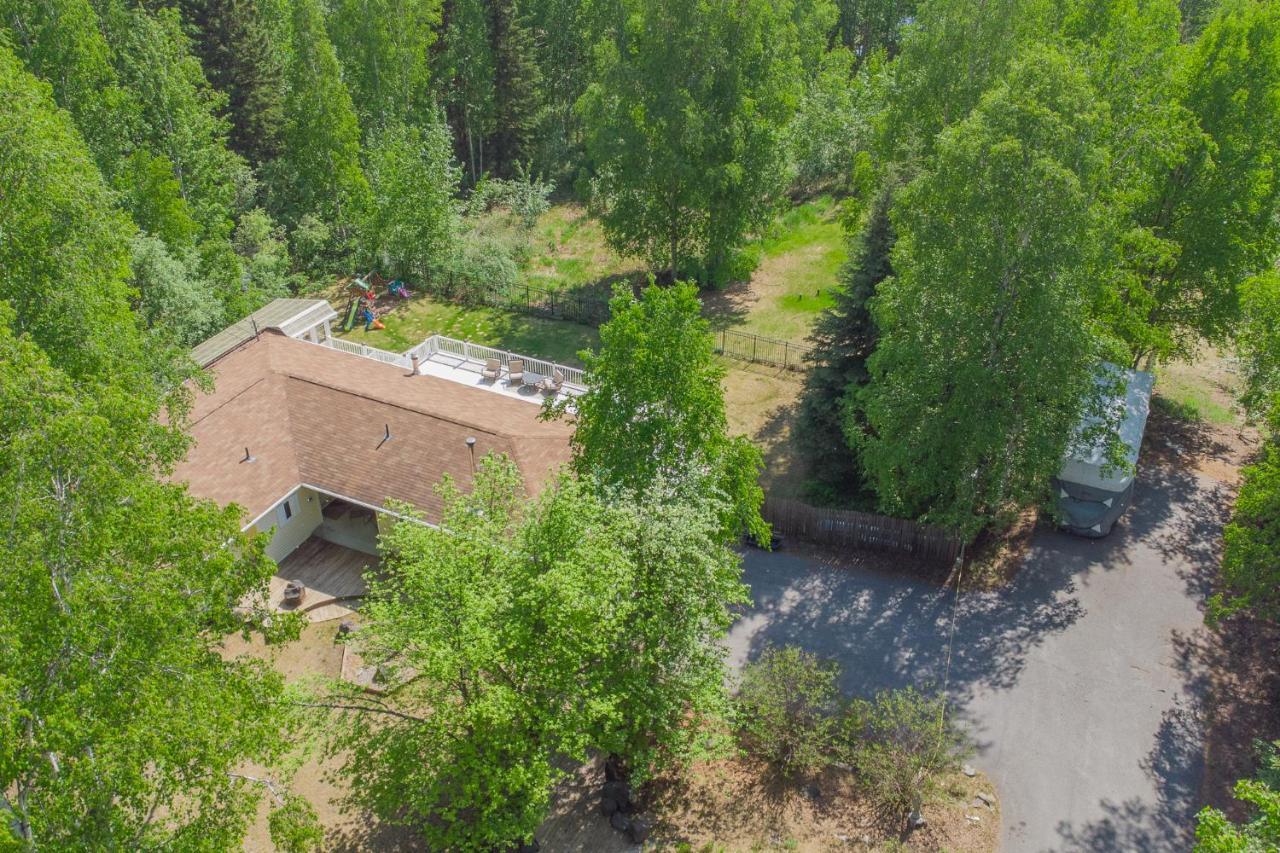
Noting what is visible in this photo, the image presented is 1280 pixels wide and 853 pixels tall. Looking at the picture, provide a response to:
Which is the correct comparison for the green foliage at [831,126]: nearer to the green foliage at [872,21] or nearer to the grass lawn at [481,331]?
the green foliage at [872,21]

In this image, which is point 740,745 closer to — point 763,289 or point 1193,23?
point 763,289

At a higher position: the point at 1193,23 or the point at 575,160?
the point at 1193,23

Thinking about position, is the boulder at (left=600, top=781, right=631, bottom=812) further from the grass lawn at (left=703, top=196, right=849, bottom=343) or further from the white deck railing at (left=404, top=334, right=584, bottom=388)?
the grass lawn at (left=703, top=196, right=849, bottom=343)

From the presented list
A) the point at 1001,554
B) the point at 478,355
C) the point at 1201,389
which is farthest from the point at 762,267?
the point at 1001,554

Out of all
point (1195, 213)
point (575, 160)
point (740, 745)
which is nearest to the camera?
point (740, 745)

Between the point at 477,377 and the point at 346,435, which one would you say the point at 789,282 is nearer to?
the point at 477,377

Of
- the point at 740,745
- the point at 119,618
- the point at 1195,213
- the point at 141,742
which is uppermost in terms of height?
the point at 1195,213

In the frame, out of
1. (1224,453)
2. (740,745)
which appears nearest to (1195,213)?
(1224,453)
